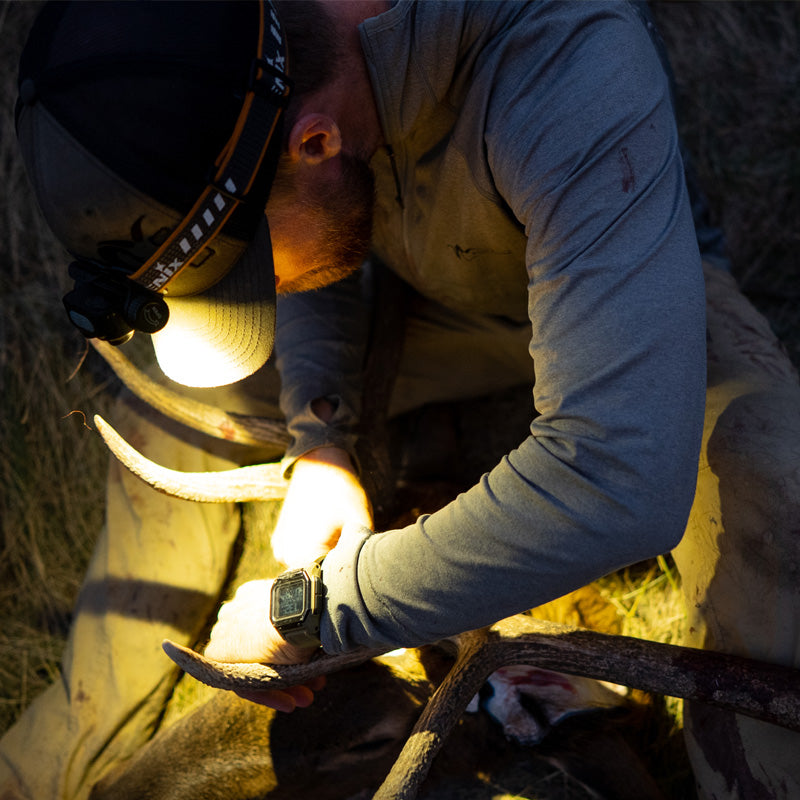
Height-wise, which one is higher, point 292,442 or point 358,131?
point 358,131

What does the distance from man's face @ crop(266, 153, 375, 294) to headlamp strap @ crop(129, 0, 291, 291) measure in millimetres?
125

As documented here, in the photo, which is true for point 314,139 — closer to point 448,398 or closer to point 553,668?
point 553,668

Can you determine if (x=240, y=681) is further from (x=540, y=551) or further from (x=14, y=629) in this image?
(x=14, y=629)

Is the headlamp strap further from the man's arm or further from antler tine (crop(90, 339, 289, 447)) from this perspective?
antler tine (crop(90, 339, 289, 447))

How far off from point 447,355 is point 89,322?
1417 mm

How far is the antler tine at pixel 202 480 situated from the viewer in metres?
1.88

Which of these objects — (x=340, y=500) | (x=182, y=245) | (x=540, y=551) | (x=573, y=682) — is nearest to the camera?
(x=540, y=551)

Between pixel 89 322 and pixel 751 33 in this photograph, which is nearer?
pixel 89 322

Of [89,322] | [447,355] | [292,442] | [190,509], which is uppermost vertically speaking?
[89,322]

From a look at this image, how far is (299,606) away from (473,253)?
0.94m

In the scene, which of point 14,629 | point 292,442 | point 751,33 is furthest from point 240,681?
point 751,33

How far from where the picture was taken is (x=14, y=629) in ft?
10.1

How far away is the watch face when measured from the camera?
1.50 m

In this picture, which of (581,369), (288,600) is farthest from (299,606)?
(581,369)
